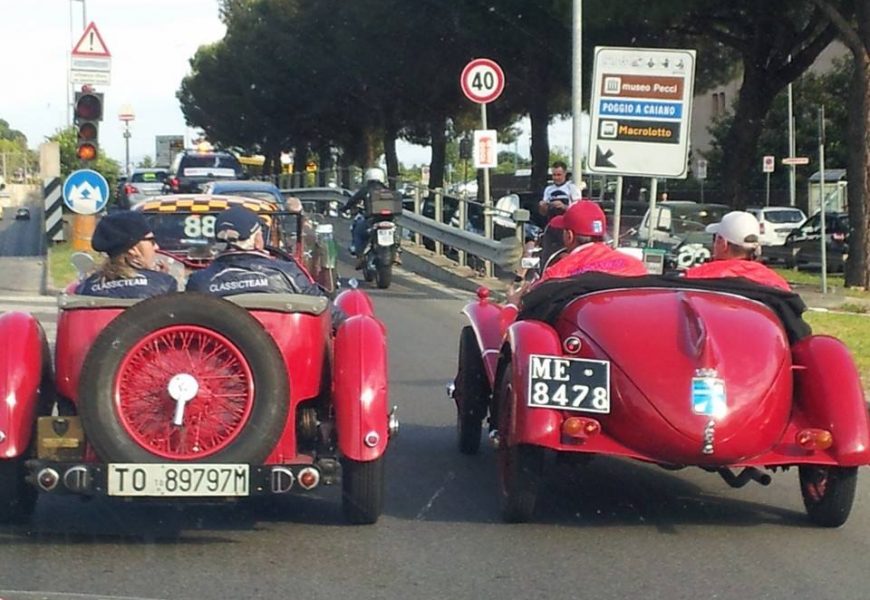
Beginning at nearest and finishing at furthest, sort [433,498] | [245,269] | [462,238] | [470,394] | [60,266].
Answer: [245,269]
[433,498]
[470,394]
[462,238]
[60,266]

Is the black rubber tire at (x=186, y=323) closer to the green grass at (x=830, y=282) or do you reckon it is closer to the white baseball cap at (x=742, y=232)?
the white baseball cap at (x=742, y=232)

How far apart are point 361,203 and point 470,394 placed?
12755 mm

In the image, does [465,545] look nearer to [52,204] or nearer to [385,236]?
[385,236]

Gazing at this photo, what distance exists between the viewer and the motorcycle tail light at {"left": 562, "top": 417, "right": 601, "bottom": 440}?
22.5 ft

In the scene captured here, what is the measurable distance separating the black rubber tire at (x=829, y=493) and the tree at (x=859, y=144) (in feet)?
54.3

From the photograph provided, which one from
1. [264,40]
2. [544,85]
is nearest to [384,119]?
[264,40]

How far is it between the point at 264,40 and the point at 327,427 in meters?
60.2

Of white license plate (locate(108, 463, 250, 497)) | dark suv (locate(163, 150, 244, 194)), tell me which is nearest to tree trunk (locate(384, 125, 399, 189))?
dark suv (locate(163, 150, 244, 194))

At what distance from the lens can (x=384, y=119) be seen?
5778 centimetres

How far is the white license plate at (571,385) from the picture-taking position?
22.5ft

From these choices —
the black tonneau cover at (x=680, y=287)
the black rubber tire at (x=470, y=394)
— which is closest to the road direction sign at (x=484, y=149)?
the black rubber tire at (x=470, y=394)

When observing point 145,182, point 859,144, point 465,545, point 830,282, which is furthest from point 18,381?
point 145,182

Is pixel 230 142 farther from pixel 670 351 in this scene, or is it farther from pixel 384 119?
pixel 670 351

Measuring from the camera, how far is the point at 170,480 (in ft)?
20.8
